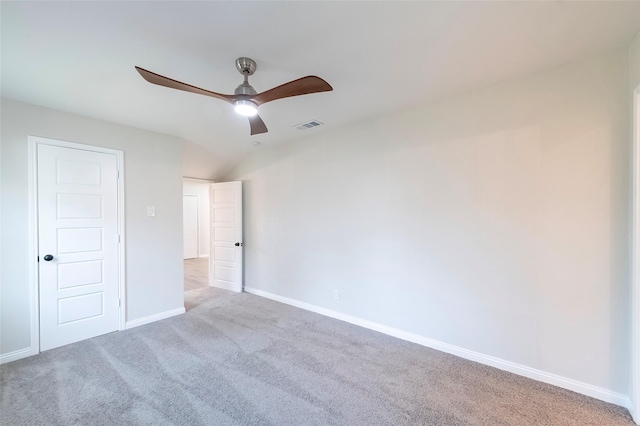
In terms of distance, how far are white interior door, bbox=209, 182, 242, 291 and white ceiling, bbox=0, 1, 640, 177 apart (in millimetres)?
2442

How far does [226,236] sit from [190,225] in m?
4.35

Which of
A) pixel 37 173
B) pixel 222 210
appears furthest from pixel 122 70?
pixel 222 210

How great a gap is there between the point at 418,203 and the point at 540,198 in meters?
1.06

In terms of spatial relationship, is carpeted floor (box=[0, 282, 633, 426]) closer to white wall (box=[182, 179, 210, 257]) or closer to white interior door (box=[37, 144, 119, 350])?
white interior door (box=[37, 144, 119, 350])

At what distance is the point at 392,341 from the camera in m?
3.02

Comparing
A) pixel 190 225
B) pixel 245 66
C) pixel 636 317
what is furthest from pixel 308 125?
pixel 190 225

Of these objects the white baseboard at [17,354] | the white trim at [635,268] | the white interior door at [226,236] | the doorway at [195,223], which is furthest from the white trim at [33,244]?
the white trim at [635,268]

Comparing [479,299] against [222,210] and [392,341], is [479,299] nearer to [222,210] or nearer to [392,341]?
[392,341]

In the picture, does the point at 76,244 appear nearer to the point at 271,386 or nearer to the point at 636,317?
the point at 271,386

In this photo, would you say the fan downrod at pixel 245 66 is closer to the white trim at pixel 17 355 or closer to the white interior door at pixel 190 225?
the white trim at pixel 17 355

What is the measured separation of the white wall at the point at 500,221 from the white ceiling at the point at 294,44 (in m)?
0.38

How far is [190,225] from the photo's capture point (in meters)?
8.75

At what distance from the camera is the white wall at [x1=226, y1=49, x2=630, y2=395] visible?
81.4 inches

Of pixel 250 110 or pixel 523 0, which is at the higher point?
pixel 523 0
